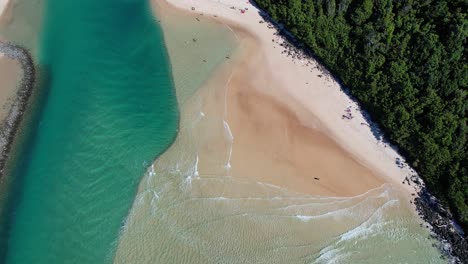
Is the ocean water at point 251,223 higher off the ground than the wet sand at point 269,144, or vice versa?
the wet sand at point 269,144

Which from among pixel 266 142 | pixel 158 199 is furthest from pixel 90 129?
pixel 266 142

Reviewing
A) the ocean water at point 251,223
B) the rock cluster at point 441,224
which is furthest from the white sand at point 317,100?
the ocean water at point 251,223

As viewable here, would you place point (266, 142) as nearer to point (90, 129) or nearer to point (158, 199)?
point (158, 199)

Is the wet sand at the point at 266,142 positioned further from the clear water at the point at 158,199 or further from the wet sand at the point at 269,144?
the clear water at the point at 158,199

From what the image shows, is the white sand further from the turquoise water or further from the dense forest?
the turquoise water

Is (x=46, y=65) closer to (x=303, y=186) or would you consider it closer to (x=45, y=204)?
(x=45, y=204)

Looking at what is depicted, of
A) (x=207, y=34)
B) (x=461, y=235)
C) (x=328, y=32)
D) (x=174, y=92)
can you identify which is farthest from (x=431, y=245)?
(x=207, y=34)
